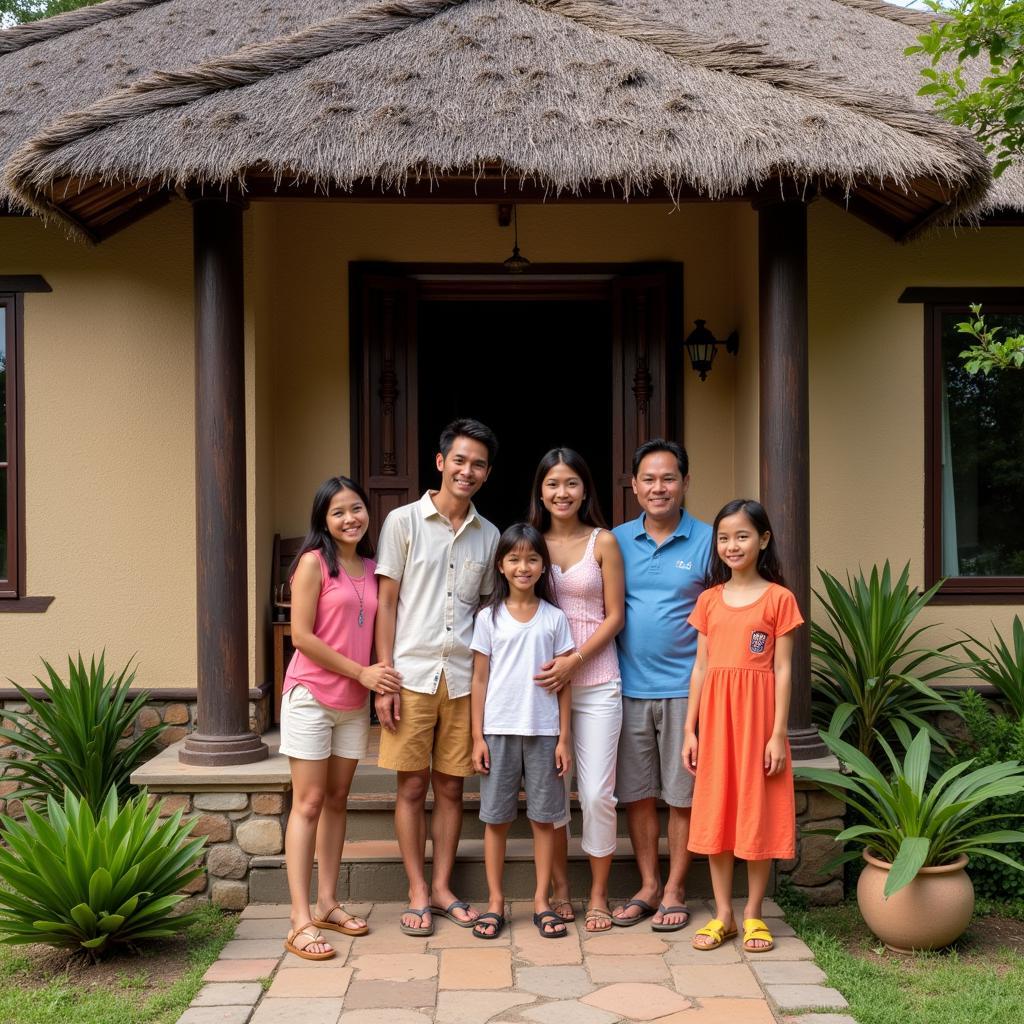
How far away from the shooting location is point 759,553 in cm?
398

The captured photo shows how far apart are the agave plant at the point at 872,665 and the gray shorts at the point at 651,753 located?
3.69 ft

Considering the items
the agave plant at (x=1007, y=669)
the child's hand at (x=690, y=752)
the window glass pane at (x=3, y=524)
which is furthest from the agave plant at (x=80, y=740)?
the agave plant at (x=1007, y=669)

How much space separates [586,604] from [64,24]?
5130mm

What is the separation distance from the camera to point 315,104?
4.36 m

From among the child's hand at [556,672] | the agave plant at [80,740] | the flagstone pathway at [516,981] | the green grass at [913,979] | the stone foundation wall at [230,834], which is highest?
the child's hand at [556,672]

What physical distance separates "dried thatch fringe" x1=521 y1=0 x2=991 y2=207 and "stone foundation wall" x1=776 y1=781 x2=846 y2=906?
93.3 inches

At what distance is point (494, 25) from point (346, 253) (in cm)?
162

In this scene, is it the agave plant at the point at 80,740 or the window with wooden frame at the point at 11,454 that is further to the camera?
the window with wooden frame at the point at 11,454

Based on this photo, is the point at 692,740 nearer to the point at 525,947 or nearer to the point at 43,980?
the point at 525,947

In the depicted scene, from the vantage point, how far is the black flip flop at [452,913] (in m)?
4.02

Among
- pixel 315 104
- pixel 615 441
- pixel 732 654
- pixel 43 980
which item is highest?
pixel 315 104

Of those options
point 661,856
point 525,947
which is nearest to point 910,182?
point 661,856

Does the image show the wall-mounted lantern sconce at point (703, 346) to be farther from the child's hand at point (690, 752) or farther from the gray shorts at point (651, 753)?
the child's hand at point (690, 752)

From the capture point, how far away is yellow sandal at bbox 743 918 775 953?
3859 millimetres
